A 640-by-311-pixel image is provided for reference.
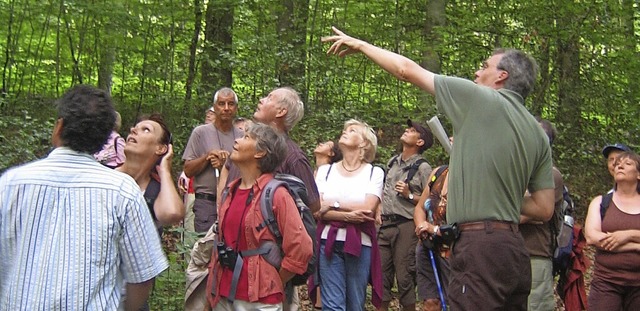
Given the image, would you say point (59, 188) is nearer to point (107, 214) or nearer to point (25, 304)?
point (107, 214)

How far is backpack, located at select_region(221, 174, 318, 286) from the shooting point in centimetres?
462

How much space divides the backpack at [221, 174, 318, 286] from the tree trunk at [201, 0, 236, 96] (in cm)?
828

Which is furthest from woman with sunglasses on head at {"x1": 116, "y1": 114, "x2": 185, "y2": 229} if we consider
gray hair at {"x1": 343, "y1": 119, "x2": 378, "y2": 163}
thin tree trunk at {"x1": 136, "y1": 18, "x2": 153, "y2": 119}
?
thin tree trunk at {"x1": 136, "y1": 18, "x2": 153, "y2": 119}

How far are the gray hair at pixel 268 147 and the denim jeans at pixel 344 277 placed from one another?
6.48 feet

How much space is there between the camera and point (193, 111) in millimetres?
12984

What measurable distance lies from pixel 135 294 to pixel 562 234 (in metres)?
4.21

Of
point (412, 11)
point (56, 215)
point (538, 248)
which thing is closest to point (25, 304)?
point (56, 215)

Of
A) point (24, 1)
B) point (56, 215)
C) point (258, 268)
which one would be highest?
point (24, 1)

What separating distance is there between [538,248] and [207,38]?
889cm

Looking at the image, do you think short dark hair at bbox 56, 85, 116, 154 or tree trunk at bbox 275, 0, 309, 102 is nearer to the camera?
short dark hair at bbox 56, 85, 116, 154

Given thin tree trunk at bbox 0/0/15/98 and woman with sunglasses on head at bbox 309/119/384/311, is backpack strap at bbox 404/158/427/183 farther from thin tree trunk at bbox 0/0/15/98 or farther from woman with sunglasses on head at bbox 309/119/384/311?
thin tree trunk at bbox 0/0/15/98

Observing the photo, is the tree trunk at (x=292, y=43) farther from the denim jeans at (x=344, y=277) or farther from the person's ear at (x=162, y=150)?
the person's ear at (x=162, y=150)

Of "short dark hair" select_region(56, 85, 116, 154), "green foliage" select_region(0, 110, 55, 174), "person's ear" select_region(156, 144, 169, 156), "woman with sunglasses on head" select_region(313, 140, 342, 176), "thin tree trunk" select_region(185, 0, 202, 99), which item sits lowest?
"green foliage" select_region(0, 110, 55, 174)

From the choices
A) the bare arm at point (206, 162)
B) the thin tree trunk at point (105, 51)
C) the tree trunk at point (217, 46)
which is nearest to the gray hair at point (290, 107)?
the bare arm at point (206, 162)
